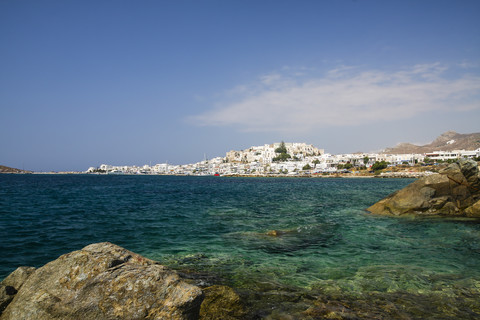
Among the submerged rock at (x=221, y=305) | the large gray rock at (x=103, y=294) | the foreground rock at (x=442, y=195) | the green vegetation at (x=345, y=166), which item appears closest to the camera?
the large gray rock at (x=103, y=294)

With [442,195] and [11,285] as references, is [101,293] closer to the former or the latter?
[11,285]

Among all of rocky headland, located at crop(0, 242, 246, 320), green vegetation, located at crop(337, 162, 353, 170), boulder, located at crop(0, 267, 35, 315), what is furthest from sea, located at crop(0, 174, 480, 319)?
green vegetation, located at crop(337, 162, 353, 170)

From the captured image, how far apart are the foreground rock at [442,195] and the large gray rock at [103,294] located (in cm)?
2000

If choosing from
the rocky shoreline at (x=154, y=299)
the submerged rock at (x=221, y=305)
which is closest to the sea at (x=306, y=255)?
the rocky shoreline at (x=154, y=299)

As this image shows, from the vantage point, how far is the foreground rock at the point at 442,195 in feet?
64.8

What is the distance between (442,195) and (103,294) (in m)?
23.6

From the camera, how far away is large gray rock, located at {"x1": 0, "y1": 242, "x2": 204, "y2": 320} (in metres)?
4.36

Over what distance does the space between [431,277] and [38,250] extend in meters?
14.2

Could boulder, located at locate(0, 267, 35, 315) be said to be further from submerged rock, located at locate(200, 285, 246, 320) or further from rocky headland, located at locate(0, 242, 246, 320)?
submerged rock, located at locate(200, 285, 246, 320)

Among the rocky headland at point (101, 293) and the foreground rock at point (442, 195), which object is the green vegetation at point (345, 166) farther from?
the rocky headland at point (101, 293)

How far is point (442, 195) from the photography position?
20.3m

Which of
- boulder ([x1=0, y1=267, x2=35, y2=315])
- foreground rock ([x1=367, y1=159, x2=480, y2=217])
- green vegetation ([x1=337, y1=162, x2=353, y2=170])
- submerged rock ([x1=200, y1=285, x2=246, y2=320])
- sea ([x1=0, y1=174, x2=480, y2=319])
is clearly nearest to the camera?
boulder ([x1=0, y1=267, x2=35, y2=315])

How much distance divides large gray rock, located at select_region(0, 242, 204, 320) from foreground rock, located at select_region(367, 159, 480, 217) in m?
20.0

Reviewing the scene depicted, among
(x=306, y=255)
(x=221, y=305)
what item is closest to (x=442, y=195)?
(x=306, y=255)
